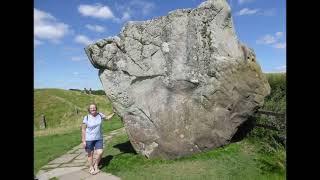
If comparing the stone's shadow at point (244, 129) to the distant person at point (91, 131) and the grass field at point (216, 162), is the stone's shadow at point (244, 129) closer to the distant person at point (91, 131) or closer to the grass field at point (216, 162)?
the grass field at point (216, 162)

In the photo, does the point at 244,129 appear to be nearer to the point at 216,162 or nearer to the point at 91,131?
the point at 216,162

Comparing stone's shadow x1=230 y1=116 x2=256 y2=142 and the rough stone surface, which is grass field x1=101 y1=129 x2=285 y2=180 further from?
the rough stone surface

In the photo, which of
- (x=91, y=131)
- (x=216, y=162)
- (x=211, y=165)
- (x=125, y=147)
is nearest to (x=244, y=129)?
(x=216, y=162)

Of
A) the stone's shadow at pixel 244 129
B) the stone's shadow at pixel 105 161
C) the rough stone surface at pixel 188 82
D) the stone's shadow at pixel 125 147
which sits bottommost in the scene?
the stone's shadow at pixel 105 161

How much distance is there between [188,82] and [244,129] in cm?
220

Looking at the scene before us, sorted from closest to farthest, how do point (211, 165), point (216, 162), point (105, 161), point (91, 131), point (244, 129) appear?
point (211, 165) < point (216, 162) < point (91, 131) < point (105, 161) < point (244, 129)

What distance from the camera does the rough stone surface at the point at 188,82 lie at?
8.80 m

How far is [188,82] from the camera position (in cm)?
886

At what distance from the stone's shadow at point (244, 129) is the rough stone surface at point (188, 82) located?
0.41 meters

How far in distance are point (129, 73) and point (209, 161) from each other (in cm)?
291

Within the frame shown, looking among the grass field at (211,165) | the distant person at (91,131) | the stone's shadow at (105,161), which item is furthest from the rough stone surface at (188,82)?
the distant person at (91,131)

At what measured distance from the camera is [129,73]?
30.7 feet
